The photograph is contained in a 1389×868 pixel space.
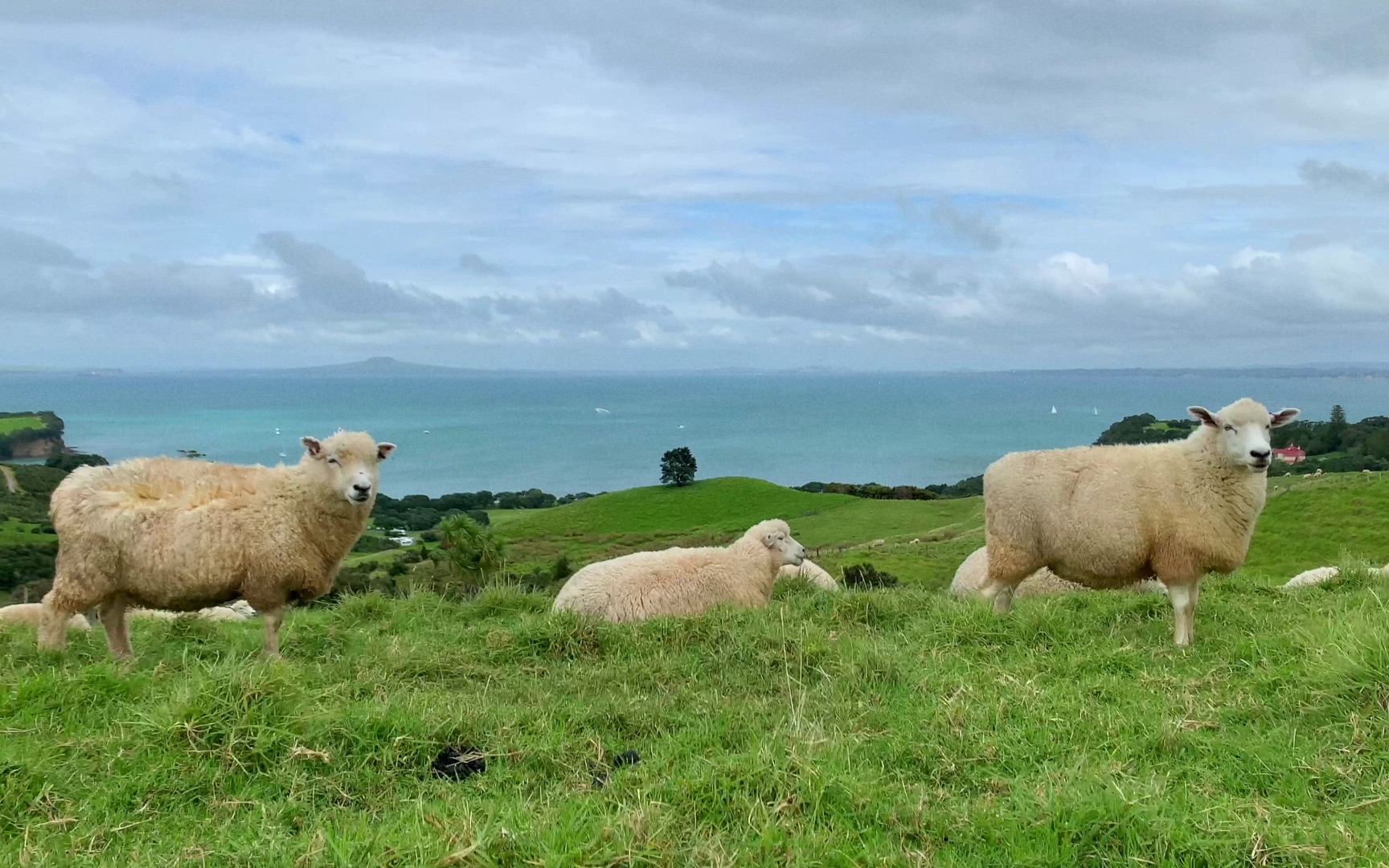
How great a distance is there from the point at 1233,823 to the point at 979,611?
439 centimetres

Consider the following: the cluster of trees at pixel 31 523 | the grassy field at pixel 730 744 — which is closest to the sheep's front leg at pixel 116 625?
the grassy field at pixel 730 744

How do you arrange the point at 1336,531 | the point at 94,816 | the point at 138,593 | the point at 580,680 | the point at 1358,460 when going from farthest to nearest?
the point at 1358,460 → the point at 1336,531 → the point at 138,593 → the point at 580,680 → the point at 94,816

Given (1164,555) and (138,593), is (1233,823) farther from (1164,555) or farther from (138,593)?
(138,593)

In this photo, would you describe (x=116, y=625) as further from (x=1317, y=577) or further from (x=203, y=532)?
(x=1317, y=577)

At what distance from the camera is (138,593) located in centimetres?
838

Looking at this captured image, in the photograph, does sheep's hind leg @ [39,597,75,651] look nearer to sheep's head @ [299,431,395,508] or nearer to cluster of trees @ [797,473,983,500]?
sheep's head @ [299,431,395,508]

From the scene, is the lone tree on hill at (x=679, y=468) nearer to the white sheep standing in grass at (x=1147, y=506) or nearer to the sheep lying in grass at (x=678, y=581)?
the sheep lying in grass at (x=678, y=581)

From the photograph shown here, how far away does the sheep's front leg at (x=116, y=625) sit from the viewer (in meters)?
8.54

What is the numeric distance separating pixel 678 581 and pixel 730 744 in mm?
5358

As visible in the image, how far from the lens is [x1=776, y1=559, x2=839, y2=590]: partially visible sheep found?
12806 mm

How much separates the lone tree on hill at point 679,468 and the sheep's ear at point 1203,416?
83214mm

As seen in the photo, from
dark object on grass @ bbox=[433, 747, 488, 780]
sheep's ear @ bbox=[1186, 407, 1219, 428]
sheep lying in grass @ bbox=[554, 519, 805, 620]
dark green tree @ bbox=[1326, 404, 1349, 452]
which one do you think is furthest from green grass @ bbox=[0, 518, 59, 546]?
dark green tree @ bbox=[1326, 404, 1349, 452]

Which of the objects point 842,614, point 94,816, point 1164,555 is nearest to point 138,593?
point 94,816

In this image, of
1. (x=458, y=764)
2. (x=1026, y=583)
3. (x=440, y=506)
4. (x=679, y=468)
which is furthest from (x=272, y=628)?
(x=440, y=506)
